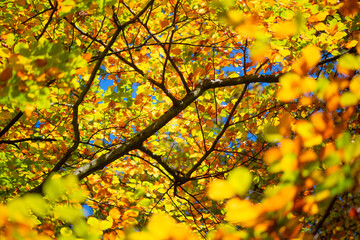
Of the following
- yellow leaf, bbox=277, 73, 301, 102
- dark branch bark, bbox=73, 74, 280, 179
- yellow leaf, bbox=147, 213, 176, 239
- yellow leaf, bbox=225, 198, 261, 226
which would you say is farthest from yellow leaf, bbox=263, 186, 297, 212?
dark branch bark, bbox=73, 74, 280, 179

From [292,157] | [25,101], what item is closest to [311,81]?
[292,157]

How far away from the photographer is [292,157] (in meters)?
1.06

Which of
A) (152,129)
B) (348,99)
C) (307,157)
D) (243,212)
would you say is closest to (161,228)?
(243,212)

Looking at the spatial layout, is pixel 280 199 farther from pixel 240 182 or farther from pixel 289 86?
pixel 289 86

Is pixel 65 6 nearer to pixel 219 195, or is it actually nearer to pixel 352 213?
→ pixel 219 195

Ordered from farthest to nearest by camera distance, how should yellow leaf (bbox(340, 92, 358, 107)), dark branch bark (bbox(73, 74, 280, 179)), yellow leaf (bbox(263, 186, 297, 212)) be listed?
dark branch bark (bbox(73, 74, 280, 179))
yellow leaf (bbox(340, 92, 358, 107))
yellow leaf (bbox(263, 186, 297, 212))

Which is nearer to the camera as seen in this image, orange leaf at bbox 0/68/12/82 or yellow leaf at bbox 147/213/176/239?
yellow leaf at bbox 147/213/176/239

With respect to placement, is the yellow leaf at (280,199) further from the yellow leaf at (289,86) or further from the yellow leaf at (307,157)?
the yellow leaf at (289,86)

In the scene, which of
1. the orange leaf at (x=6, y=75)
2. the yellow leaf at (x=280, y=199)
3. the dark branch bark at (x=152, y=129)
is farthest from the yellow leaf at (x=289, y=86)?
the dark branch bark at (x=152, y=129)

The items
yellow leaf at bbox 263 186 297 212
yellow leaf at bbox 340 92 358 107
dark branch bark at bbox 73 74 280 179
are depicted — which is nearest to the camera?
yellow leaf at bbox 263 186 297 212

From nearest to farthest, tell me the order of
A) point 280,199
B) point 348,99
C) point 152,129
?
point 280,199
point 348,99
point 152,129

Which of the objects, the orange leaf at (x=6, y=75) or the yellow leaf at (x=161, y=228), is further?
the orange leaf at (x=6, y=75)

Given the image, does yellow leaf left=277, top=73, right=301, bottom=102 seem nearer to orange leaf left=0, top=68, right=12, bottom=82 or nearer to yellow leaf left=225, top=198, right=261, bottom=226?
yellow leaf left=225, top=198, right=261, bottom=226

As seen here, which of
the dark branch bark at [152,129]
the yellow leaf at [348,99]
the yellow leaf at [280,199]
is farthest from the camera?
the dark branch bark at [152,129]
